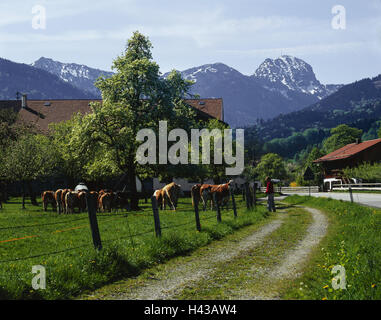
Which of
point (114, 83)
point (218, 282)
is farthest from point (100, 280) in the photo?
point (114, 83)

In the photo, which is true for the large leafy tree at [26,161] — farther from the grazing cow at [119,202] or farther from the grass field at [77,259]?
the grass field at [77,259]

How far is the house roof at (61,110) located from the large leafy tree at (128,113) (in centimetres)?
3638

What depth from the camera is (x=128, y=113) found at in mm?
31516

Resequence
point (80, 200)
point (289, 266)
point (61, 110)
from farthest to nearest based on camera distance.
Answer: point (61, 110) < point (80, 200) < point (289, 266)

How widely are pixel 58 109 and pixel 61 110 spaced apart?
937 millimetres

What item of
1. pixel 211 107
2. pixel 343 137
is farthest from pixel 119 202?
pixel 343 137

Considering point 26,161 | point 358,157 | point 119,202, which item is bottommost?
point 119,202

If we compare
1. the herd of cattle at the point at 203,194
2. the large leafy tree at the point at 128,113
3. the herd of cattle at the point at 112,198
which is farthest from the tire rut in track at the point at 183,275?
the large leafy tree at the point at 128,113

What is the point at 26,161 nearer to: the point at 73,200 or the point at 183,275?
the point at 73,200

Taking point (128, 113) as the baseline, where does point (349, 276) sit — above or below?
below

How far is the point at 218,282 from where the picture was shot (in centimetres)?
809

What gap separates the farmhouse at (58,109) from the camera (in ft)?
236

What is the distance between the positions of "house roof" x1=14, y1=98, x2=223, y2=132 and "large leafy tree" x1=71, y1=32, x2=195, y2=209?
1432 inches
